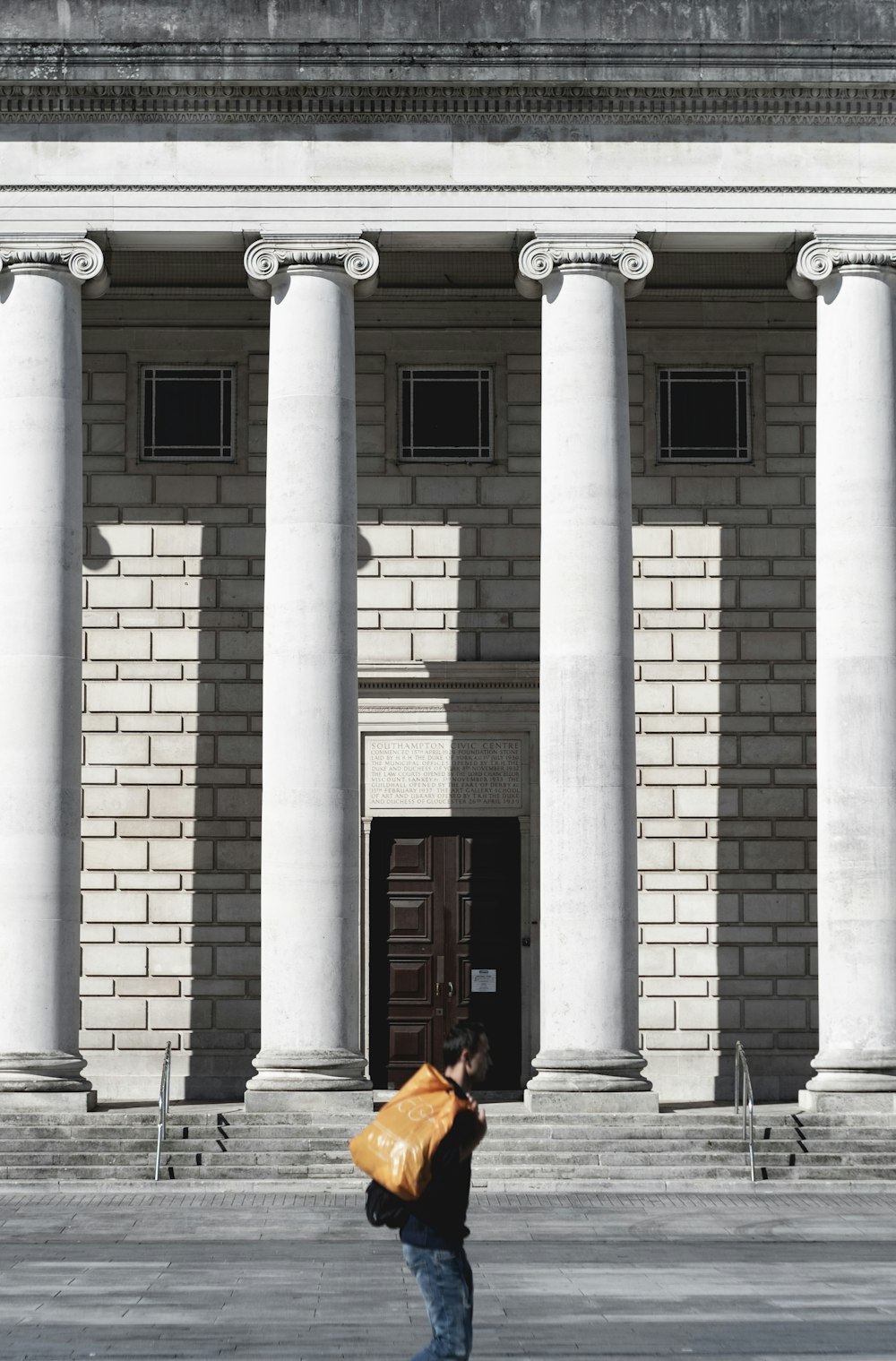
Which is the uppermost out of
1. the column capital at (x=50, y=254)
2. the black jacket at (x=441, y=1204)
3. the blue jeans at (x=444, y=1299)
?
the column capital at (x=50, y=254)

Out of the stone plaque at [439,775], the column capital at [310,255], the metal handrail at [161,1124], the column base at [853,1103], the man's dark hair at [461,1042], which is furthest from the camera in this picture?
the stone plaque at [439,775]

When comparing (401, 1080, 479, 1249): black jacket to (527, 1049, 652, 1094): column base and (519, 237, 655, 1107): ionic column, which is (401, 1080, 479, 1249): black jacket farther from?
(527, 1049, 652, 1094): column base

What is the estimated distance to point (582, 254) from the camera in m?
27.5

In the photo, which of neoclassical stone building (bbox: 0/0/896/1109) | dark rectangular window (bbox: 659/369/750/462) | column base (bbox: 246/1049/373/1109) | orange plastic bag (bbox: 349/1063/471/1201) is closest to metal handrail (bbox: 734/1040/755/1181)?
neoclassical stone building (bbox: 0/0/896/1109)

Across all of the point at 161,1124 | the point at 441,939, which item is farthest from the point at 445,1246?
the point at 441,939

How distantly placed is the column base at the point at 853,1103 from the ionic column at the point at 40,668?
9.19m

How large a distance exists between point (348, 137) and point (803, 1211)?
48.2 ft

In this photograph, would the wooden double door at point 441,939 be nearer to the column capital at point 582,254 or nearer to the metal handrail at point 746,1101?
the metal handrail at point 746,1101

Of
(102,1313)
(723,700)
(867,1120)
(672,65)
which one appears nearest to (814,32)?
(672,65)

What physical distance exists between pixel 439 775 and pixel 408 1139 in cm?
2044

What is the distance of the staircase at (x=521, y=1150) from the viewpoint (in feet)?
81.4

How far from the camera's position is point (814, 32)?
2738 centimetres

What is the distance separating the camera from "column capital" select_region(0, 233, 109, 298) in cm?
2731

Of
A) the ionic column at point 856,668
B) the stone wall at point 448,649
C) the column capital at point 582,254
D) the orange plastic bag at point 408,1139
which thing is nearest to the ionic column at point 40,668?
the stone wall at point 448,649
